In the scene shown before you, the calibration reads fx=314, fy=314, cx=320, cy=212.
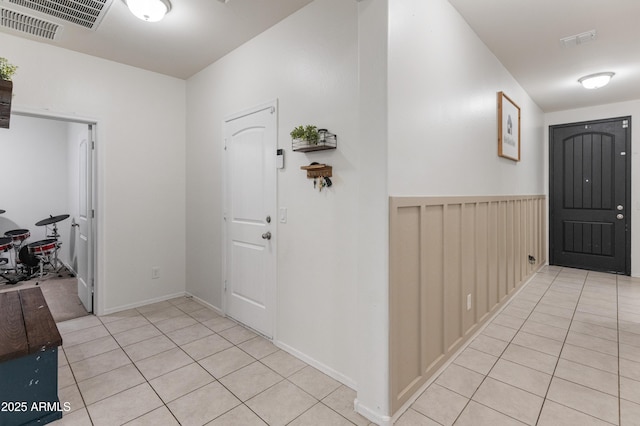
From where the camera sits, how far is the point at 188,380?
2.19m

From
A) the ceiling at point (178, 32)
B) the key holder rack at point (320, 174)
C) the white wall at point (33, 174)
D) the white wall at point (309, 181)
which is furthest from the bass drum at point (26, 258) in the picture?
the key holder rack at point (320, 174)

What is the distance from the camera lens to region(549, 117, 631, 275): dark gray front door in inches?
191

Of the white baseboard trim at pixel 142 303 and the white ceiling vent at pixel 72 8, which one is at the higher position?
the white ceiling vent at pixel 72 8

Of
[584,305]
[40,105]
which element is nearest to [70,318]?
[40,105]

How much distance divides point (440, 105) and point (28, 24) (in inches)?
135

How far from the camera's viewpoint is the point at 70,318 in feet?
10.9

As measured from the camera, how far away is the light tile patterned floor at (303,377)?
5.99 feet

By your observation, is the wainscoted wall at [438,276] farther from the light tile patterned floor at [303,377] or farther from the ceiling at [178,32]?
the ceiling at [178,32]

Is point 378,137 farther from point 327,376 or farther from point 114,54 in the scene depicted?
point 114,54

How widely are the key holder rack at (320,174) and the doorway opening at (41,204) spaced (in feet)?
12.5

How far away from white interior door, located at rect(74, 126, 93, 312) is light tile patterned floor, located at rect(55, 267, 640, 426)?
0.46m

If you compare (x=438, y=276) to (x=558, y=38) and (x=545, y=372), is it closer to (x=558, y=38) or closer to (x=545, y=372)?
(x=545, y=372)

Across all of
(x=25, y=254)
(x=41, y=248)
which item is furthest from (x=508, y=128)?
(x=25, y=254)

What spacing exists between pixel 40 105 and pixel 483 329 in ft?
15.4
